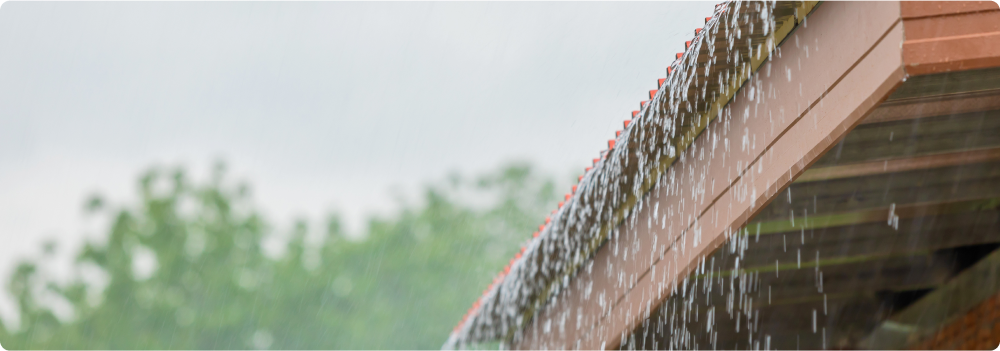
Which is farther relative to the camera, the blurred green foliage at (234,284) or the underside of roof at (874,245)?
the blurred green foliage at (234,284)

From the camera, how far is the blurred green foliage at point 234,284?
24.4 metres

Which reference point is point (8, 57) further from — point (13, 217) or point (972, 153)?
point (972, 153)

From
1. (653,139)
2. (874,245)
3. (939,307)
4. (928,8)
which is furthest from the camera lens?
(939,307)

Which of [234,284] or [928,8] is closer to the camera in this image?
[928,8]

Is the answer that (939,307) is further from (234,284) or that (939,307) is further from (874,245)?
(234,284)

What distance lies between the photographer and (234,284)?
2594 cm

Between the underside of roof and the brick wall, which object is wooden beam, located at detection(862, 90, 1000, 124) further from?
the brick wall

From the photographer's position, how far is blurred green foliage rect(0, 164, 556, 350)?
2436 cm

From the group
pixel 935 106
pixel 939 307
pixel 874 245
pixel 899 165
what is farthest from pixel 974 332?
pixel 935 106

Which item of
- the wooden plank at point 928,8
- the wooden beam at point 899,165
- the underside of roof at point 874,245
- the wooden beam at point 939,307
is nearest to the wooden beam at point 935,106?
the underside of roof at point 874,245

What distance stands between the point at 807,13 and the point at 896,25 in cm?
50

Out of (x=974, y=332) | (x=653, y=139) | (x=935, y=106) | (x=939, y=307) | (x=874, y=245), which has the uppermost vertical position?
(x=935, y=106)

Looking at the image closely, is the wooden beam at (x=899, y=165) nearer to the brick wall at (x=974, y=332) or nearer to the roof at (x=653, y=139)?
the roof at (x=653, y=139)

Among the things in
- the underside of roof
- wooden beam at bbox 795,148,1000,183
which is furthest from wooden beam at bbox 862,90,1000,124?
wooden beam at bbox 795,148,1000,183
